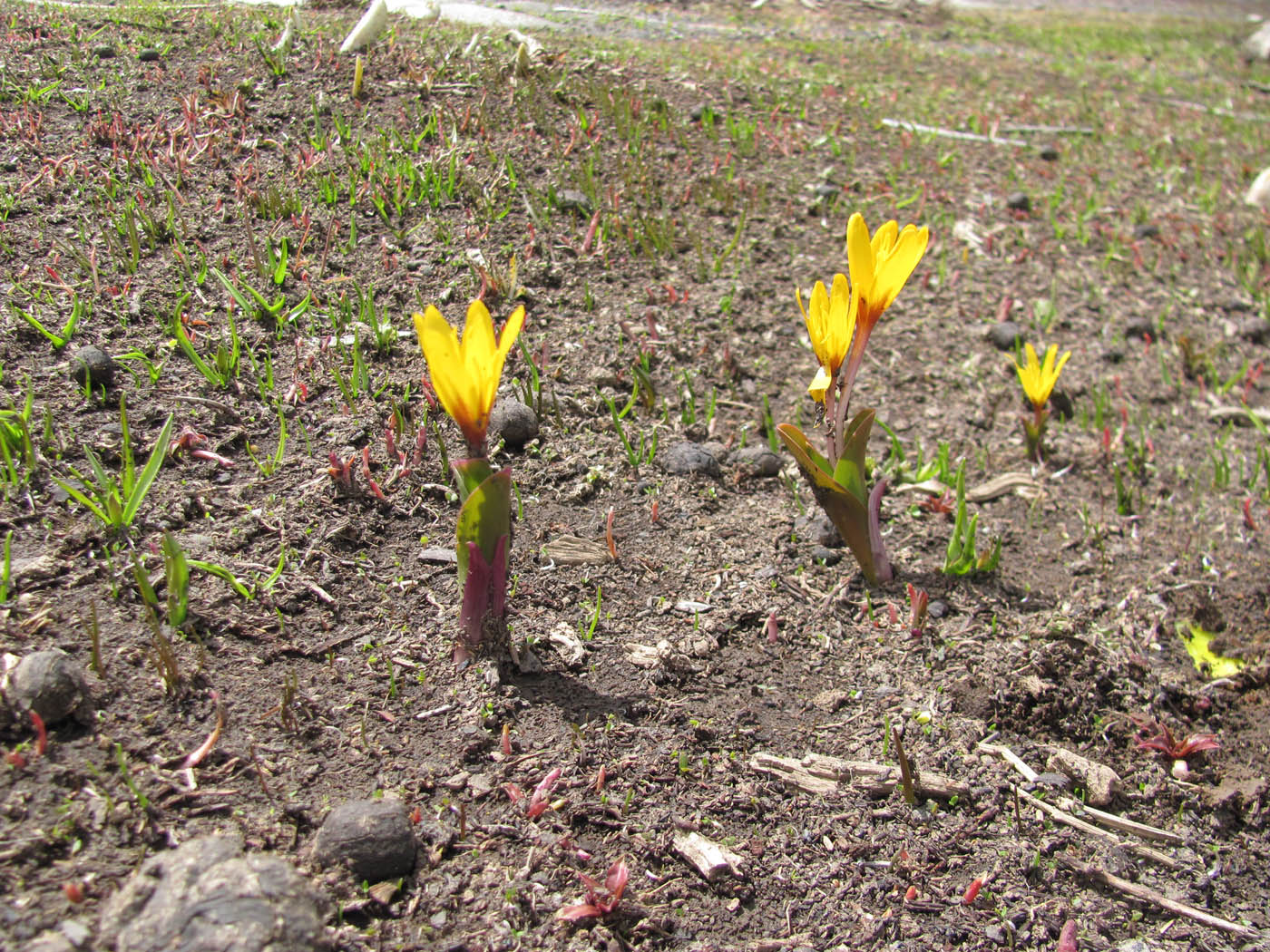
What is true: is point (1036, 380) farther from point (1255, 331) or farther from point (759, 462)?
point (1255, 331)

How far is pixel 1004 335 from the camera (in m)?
3.80

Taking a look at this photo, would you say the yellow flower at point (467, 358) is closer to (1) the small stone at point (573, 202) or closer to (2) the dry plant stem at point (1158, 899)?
(2) the dry plant stem at point (1158, 899)

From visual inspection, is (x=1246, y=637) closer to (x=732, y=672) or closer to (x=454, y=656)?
(x=732, y=672)

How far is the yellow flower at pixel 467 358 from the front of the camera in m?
1.57

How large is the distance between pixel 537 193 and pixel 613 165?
58cm

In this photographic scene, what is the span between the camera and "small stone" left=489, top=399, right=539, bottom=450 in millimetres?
2703

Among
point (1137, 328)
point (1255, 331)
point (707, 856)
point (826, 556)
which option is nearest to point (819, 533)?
point (826, 556)

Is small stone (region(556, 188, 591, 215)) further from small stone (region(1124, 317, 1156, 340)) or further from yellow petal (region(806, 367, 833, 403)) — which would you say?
small stone (region(1124, 317, 1156, 340))

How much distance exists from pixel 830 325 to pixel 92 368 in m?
2.05

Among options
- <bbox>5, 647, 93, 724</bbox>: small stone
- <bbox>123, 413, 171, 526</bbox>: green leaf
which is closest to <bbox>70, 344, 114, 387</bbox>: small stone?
<bbox>123, 413, 171, 526</bbox>: green leaf

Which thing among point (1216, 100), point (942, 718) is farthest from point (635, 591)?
point (1216, 100)

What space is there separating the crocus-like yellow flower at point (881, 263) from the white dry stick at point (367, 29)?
136 inches

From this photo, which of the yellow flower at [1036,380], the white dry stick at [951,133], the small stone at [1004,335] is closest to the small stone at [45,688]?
the yellow flower at [1036,380]

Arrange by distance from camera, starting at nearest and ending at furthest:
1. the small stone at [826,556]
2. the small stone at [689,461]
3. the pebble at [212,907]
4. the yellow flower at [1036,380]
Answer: the pebble at [212,907], the small stone at [826,556], the small stone at [689,461], the yellow flower at [1036,380]
